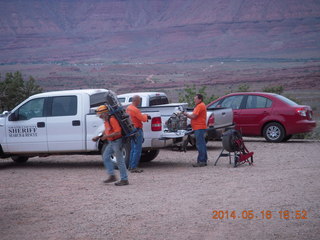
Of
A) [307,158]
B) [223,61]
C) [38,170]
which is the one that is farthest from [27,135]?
[223,61]

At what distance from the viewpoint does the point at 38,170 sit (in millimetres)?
12094

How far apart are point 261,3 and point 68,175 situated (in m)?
154

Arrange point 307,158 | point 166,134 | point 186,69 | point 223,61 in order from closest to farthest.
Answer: point 166,134 → point 307,158 → point 186,69 → point 223,61

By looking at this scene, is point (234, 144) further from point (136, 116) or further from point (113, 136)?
point (113, 136)

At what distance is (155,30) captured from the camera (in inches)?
5974

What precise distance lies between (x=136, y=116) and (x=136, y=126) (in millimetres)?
210

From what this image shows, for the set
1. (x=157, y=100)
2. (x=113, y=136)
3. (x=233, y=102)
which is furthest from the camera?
(x=233, y=102)

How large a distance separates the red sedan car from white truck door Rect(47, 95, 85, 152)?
567 cm

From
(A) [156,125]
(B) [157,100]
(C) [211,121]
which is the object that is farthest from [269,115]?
(A) [156,125]

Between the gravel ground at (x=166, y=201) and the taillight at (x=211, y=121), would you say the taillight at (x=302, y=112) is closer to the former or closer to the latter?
the taillight at (x=211, y=121)

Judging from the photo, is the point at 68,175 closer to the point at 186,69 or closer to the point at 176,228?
the point at 176,228

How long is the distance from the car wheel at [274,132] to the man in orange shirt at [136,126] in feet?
20.0

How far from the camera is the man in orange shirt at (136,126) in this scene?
421 inches

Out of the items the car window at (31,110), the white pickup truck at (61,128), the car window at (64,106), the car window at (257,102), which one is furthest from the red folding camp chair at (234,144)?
the car window at (257,102)
